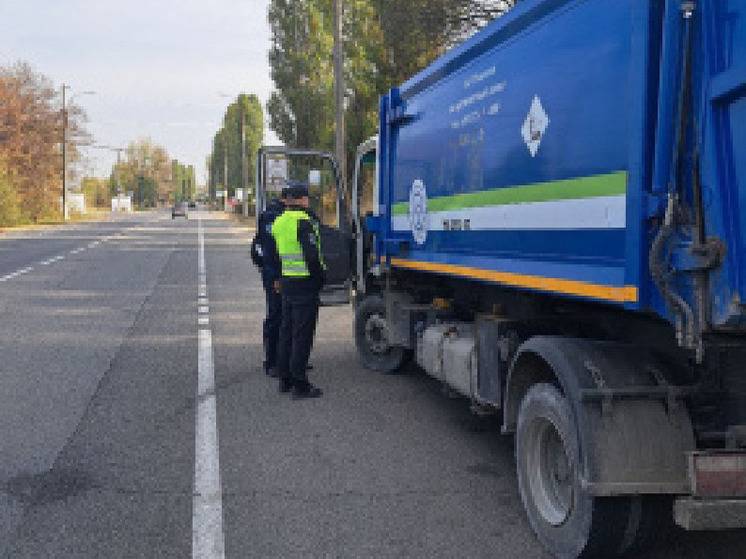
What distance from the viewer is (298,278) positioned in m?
7.25

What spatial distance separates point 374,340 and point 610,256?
508 centimetres

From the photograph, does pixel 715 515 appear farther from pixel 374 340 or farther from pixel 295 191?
pixel 374 340

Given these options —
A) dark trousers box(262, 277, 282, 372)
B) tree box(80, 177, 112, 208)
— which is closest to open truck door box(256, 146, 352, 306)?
dark trousers box(262, 277, 282, 372)

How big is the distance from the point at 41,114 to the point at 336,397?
57.2 metres

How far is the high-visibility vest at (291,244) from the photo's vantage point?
7.21 metres

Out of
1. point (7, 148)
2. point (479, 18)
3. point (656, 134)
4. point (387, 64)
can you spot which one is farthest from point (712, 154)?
point (7, 148)

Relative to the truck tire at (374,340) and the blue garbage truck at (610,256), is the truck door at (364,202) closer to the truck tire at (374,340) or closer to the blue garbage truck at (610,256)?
the truck tire at (374,340)

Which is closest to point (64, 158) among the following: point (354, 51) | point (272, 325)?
point (354, 51)

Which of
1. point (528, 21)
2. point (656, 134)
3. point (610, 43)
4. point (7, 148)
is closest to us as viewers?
point (656, 134)

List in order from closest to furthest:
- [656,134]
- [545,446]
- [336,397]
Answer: [656,134]
[545,446]
[336,397]

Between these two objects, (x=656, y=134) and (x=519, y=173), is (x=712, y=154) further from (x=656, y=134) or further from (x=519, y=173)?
(x=519, y=173)

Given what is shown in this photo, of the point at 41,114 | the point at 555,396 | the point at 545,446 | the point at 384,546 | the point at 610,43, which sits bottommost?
the point at 384,546

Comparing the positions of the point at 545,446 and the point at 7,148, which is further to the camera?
the point at 7,148

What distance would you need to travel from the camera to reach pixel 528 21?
466cm
